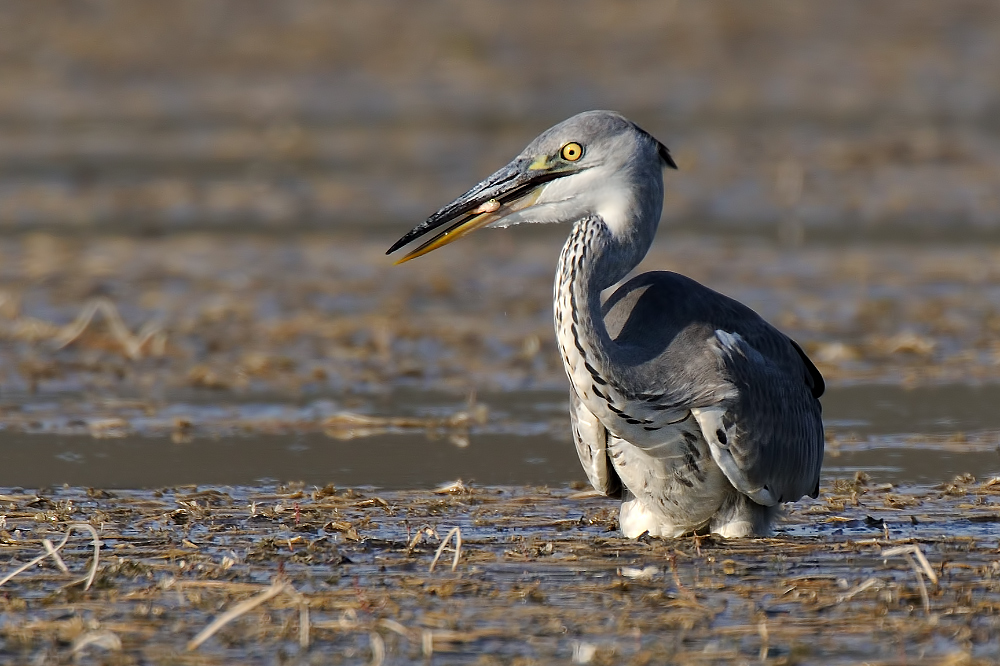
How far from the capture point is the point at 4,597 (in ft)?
18.9

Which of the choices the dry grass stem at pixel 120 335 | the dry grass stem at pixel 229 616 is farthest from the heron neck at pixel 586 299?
the dry grass stem at pixel 120 335

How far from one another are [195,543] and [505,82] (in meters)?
18.4

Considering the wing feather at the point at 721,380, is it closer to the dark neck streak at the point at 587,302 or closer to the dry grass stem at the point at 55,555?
the dark neck streak at the point at 587,302

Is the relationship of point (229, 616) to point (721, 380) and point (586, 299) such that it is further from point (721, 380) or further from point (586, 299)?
point (721, 380)

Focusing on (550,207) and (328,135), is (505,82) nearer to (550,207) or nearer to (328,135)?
(328,135)

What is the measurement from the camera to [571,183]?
6.77 metres

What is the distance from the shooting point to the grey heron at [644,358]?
644 cm

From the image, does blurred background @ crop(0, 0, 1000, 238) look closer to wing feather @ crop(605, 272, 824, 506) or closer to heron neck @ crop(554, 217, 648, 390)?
wing feather @ crop(605, 272, 824, 506)

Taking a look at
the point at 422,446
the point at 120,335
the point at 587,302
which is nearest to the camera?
the point at 587,302

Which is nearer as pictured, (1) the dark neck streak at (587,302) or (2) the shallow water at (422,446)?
(1) the dark neck streak at (587,302)

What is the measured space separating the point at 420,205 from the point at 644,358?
10453 millimetres

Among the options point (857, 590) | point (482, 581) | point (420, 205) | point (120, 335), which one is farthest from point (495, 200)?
point (420, 205)

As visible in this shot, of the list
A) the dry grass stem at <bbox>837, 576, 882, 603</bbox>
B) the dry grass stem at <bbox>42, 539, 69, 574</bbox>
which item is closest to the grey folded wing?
the dry grass stem at <bbox>837, 576, 882, 603</bbox>

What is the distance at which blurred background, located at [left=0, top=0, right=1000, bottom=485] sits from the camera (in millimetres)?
10180
